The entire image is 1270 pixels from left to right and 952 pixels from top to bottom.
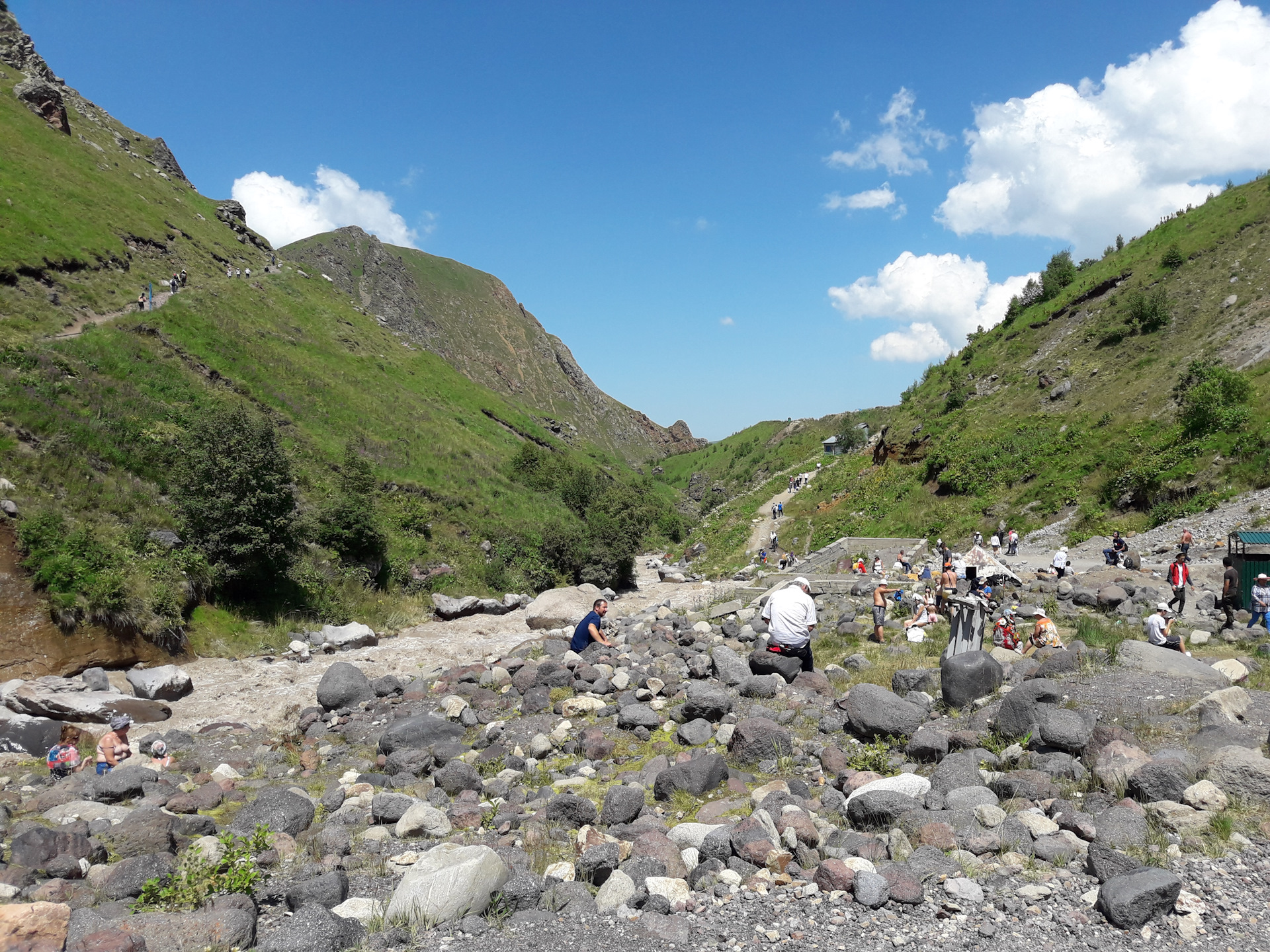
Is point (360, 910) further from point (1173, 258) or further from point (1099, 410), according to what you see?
point (1173, 258)

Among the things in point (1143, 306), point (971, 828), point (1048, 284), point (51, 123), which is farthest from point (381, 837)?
point (51, 123)

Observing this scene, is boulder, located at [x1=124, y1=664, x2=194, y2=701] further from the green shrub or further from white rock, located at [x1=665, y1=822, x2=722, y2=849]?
white rock, located at [x1=665, y1=822, x2=722, y2=849]

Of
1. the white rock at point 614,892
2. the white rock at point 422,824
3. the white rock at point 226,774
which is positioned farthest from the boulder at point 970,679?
the white rock at point 226,774

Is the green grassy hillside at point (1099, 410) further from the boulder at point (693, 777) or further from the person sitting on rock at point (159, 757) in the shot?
the person sitting on rock at point (159, 757)


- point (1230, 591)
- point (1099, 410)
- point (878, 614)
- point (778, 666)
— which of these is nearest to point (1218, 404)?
point (1099, 410)

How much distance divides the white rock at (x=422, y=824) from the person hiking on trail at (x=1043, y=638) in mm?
11302

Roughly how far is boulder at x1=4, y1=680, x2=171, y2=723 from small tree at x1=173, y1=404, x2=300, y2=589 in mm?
6833

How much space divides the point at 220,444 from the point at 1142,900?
2493 centimetres

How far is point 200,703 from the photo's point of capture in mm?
15688

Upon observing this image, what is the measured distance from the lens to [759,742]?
30.2ft

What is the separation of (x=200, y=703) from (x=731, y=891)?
15.4 meters

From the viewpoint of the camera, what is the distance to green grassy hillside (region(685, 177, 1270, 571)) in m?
26.1

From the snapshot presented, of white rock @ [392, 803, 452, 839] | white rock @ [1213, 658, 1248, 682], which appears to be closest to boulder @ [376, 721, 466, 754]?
white rock @ [392, 803, 452, 839]

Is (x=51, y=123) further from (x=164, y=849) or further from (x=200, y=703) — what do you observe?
(x=164, y=849)
